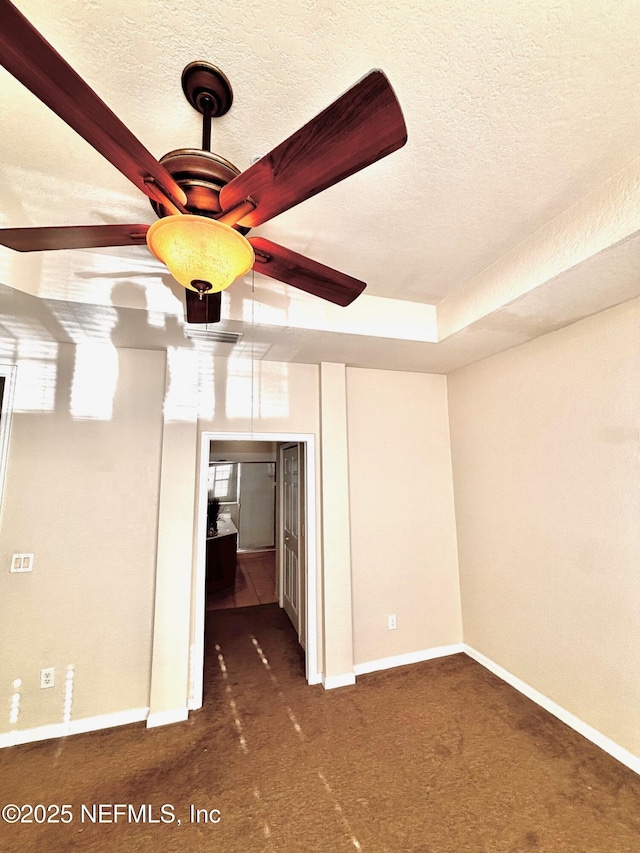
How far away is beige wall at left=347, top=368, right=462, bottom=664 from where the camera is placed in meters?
3.25

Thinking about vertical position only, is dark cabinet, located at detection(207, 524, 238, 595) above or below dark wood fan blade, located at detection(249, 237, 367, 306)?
below

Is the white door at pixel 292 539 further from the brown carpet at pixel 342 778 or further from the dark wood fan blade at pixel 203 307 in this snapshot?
the dark wood fan blade at pixel 203 307

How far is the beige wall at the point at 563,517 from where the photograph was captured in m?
2.18

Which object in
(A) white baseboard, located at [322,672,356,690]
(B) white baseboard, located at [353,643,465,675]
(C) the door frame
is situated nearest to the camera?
(C) the door frame

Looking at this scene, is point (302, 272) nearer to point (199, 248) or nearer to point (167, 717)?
point (199, 248)

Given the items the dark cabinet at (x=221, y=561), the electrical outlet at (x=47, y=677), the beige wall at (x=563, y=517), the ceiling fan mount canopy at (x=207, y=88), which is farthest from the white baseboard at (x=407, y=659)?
the ceiling fan mount canopy at (x=207, y=88)

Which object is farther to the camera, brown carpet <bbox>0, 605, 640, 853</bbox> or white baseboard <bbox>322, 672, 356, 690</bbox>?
white baseboard <bbox>322, 672, 356, 690</bbox>

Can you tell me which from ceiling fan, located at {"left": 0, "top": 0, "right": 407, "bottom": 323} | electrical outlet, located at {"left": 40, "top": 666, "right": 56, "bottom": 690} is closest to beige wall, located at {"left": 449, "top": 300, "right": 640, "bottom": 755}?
ceiling fan, located at {"left": 0, "top": 0, "right": 407, "bottom": 323}

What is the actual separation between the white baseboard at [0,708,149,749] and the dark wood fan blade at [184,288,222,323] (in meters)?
2.70

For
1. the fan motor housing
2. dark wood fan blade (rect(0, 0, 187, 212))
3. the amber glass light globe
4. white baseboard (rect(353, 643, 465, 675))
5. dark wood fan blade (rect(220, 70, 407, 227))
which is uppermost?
the fan motor housing

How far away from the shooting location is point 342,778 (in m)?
2.08

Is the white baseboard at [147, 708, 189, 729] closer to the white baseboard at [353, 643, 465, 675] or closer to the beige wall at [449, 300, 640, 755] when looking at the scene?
the white baseboard at [353, 643, 465, 675]

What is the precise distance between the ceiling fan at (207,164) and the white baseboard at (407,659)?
3.12m

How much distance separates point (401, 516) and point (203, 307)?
8.46 feet
